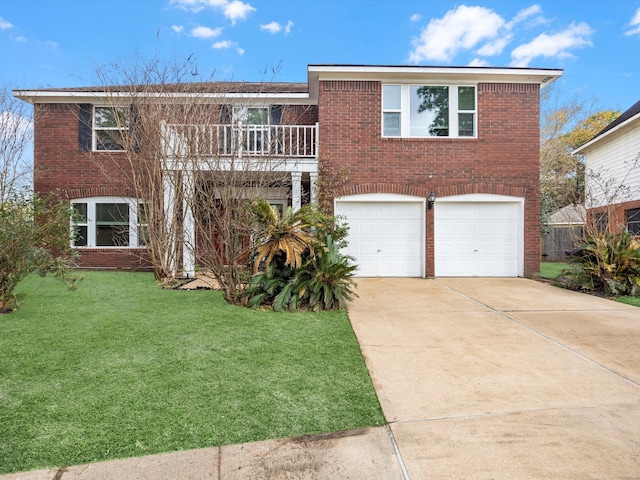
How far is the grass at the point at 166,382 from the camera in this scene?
245cm

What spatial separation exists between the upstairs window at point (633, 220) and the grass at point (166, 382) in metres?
13.2

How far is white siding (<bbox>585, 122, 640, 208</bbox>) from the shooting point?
12391mm

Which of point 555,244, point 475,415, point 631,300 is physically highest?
point 555,244

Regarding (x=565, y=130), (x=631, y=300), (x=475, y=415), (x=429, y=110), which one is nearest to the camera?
(x=475, y=415)

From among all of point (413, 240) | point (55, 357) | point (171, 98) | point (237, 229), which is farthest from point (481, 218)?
point (55, 357)

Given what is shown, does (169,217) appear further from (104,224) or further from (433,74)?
(433,74)

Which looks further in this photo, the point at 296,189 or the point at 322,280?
the point at 296,189

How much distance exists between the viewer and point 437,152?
10.0m

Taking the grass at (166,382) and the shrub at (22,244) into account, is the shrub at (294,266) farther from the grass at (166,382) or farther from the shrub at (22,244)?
the shrub at (22,244)

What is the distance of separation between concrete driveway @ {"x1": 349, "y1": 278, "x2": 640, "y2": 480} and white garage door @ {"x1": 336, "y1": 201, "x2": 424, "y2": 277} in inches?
145

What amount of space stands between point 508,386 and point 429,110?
862 centimetres

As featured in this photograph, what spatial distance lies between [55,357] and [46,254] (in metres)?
2.75

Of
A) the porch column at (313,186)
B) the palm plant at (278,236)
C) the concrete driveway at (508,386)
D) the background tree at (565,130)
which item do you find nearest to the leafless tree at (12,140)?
the palm plant at (278,236)

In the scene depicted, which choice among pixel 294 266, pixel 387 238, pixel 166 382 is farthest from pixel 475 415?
pixel 387 238
